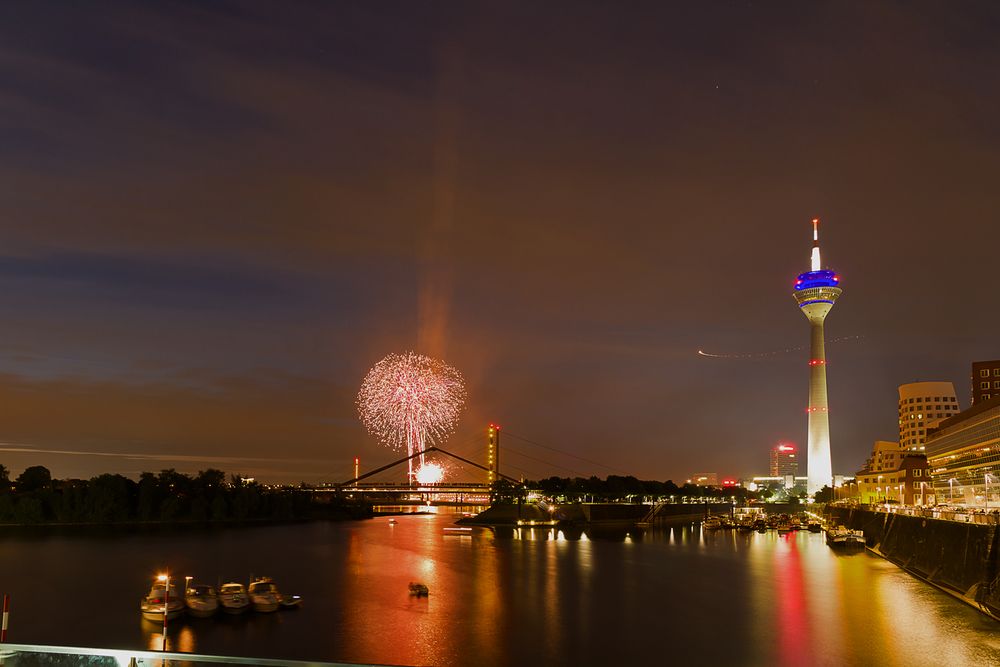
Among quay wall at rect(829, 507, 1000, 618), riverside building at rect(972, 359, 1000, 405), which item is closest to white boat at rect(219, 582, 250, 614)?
quay wall at rect(829, 507, 1000, 618)

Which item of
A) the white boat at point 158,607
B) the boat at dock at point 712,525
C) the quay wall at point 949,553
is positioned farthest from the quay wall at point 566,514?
the white boat at point 158,607

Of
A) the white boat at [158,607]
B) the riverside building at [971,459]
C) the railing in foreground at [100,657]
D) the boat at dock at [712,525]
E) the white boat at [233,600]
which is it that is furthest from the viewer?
the boat at dock at [712,525]

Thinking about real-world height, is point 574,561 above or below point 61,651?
below

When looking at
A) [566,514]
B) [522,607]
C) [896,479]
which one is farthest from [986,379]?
[522,607]

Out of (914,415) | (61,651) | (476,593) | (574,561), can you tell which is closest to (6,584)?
(476,593)

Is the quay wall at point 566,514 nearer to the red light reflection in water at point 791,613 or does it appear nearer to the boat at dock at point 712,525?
the boat at dock at point 712,525

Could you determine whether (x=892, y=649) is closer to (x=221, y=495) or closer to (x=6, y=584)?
(x=6, y=584)
